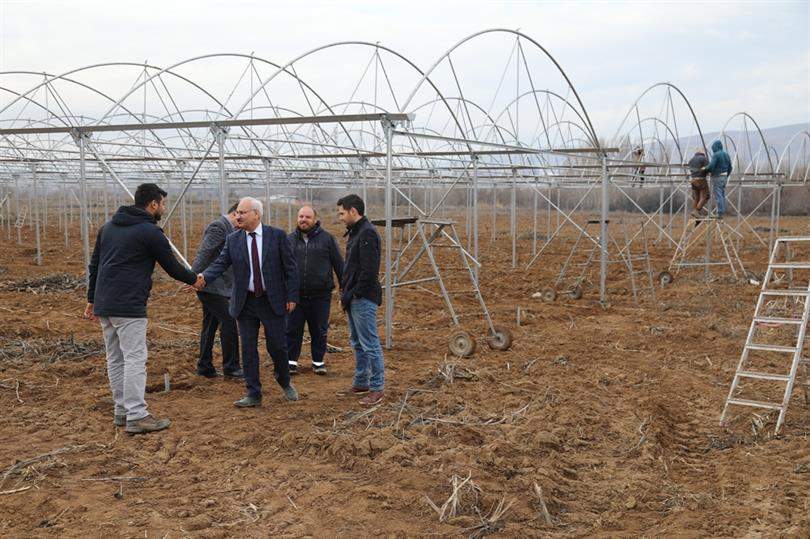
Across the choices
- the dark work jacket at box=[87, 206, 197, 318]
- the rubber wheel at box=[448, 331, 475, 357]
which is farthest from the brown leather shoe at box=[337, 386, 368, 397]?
the dark work jacket at box=[87, 206, 197, 318]

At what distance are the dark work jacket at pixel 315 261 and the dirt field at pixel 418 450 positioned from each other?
89 centimetres

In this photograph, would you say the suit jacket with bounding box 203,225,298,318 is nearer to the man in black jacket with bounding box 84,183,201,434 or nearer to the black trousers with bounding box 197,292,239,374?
the man in black jacket with bounding box 84,183,201,434

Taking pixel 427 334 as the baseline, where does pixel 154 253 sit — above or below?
above

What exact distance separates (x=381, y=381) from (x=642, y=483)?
2269 mm

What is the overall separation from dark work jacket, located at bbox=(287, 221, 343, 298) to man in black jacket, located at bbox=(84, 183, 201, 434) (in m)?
1.47

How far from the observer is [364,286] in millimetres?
5730

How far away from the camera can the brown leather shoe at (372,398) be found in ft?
18.5

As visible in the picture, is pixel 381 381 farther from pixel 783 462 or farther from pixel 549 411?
pixel 783 462

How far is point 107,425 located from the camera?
5.25 meters

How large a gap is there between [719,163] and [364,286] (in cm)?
957

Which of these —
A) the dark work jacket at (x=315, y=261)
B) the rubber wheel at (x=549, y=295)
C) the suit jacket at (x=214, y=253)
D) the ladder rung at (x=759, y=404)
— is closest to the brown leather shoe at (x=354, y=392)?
the dark work jacket at (x=315, y=261)

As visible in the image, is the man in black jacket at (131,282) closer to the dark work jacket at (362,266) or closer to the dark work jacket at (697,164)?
the dark work jacket at (362,266)

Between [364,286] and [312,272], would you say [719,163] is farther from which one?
[364,286]

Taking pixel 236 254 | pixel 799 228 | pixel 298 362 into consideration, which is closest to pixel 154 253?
pixel 236 254
